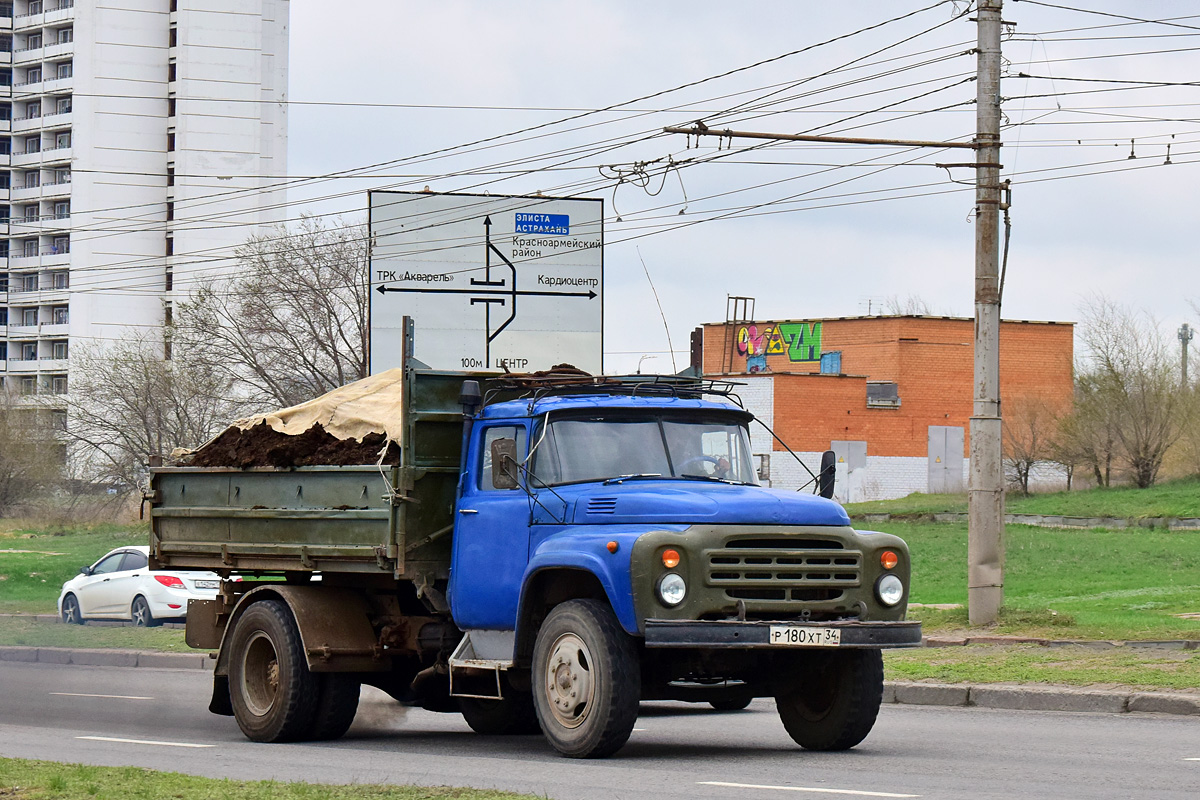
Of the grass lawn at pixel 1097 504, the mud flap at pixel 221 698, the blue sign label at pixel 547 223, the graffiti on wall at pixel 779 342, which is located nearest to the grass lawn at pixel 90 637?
the mud flap at pixel 221 698

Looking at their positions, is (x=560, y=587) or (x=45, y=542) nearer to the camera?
(x=560, y=587)

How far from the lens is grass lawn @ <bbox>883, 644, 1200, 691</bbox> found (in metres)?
14.6

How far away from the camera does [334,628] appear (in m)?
12.2

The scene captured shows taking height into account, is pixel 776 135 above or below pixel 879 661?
above

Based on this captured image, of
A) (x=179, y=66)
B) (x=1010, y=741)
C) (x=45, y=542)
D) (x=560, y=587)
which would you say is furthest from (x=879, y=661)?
(x=179, y=66)

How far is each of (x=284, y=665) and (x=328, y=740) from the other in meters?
0.80

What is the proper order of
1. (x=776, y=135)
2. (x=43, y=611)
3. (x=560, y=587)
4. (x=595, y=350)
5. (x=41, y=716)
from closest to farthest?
(x=560, y=587) → (x=41, y=716) → (x=776, y=135) → (x=43, y=611) → (x=595, y=350)

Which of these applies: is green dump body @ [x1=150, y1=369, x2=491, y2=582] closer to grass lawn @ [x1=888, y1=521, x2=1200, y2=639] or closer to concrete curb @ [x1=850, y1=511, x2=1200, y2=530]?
grass lawn @ [x1=888, y1=521, x2=1200, y2=639]

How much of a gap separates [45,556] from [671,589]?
38.4 metres

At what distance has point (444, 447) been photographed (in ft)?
38.8

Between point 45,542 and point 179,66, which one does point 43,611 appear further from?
point 179,66

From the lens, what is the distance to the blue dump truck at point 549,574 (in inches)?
390

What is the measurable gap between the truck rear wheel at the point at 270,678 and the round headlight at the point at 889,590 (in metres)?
4.44

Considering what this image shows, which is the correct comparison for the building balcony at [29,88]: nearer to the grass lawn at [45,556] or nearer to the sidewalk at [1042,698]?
the grass lawn at [45,556]
